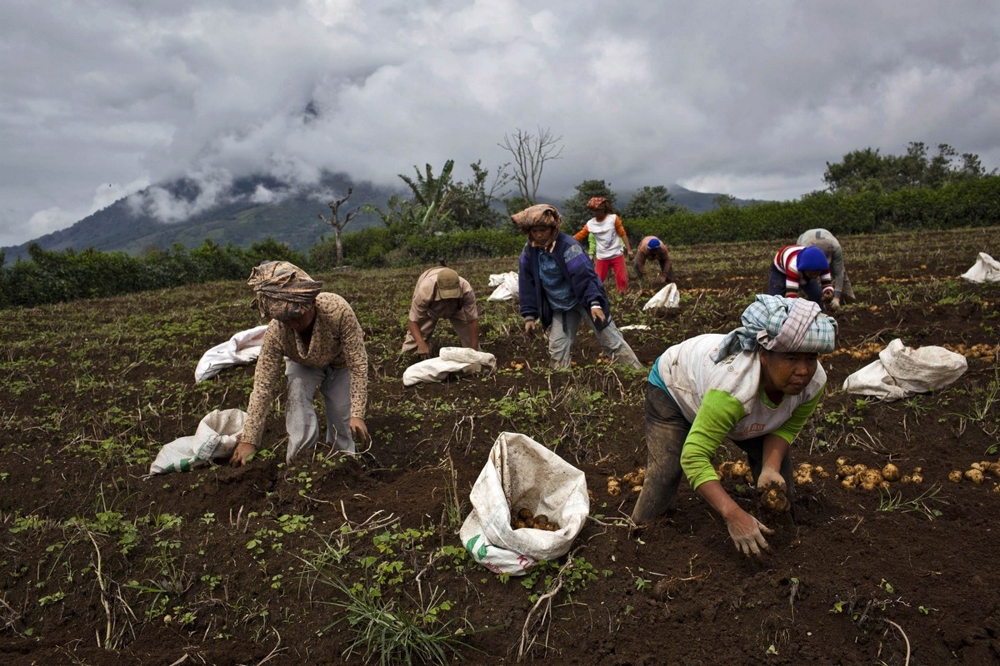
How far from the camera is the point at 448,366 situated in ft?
18.3

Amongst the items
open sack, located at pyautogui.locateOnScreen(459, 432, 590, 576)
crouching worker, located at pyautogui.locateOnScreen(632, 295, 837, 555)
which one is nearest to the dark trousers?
crouching worker, located at pyautogui.locateOnScreen(632, 295, 837, 555)

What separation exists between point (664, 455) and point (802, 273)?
333 centimetres

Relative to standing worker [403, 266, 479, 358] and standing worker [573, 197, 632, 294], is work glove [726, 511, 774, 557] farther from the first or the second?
standing worker [573, 197, 632, 294]

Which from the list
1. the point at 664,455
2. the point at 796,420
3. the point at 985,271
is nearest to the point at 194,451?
the point at 664,455

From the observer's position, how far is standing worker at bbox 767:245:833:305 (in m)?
5.27

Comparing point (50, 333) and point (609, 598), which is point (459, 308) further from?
point (50, 333)

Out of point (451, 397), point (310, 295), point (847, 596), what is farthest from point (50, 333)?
point (847, 596)

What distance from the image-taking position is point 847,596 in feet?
7.58

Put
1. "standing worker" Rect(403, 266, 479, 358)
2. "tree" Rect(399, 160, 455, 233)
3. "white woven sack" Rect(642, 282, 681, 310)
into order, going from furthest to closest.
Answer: "tree" Rect(399, 160, 455, 233)
"white woven sack" Rect(642, 282, 681, 310)
"standing worker" Rect(403, 266, 479, 358)

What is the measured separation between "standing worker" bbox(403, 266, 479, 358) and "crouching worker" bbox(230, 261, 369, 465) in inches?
Answer: 85.3

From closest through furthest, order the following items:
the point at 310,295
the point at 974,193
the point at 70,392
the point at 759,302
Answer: the point at 759,302 < the point at 310,295 < the point at 70,392 < the point at 974,193

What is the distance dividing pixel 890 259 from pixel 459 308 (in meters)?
8.57

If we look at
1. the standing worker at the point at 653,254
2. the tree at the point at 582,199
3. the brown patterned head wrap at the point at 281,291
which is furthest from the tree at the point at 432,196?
the brown patterned head wrap at the point at 281,291

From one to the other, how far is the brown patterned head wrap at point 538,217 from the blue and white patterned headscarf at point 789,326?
2591mm
